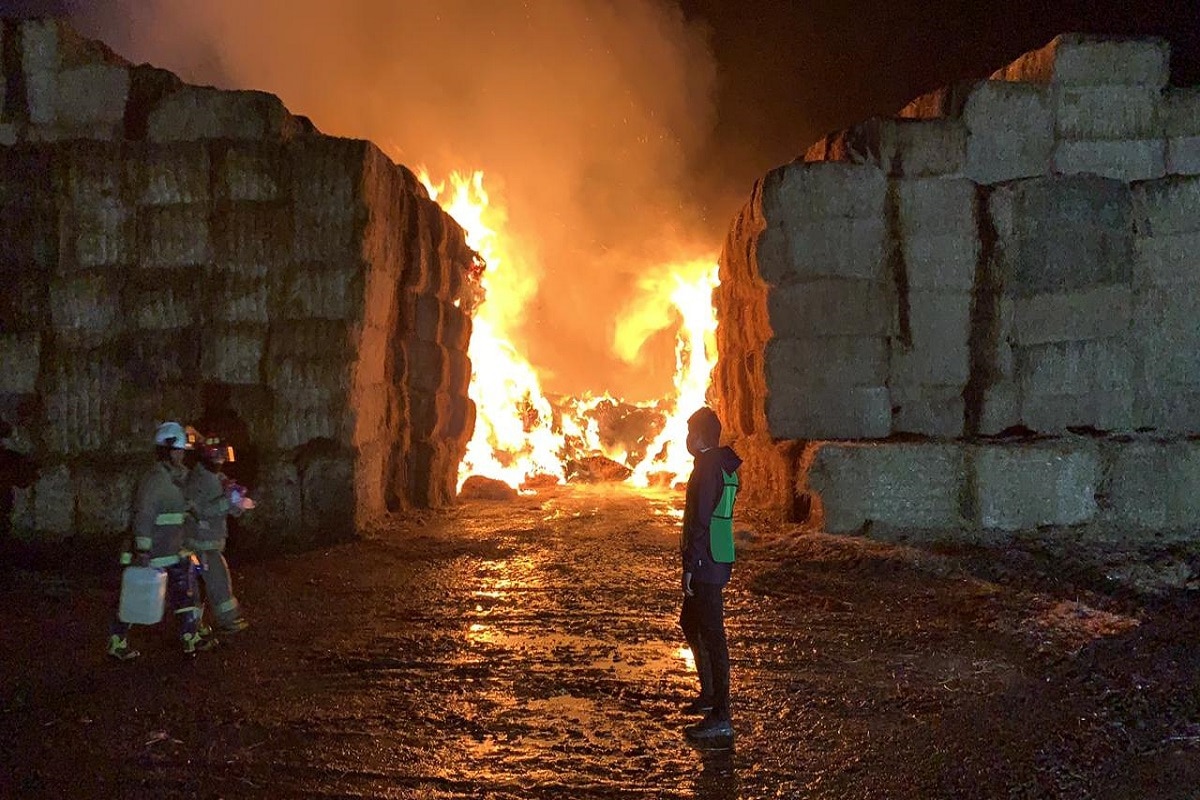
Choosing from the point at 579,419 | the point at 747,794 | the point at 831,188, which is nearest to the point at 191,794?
the point at 747,794

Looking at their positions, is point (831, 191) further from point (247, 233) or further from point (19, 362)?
point (19, 362)

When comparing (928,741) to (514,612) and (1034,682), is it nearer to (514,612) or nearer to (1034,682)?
(1034,682)

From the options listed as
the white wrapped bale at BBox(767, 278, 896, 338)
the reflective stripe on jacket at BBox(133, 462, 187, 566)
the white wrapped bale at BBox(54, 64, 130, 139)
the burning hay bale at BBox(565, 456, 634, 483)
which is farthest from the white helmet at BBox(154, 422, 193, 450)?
the burning hay bale at BBox(565, 456, 634, 483)

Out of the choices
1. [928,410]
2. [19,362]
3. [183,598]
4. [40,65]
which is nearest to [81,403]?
[19,362]

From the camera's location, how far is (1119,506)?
820cm

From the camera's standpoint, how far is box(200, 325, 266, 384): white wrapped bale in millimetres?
8953

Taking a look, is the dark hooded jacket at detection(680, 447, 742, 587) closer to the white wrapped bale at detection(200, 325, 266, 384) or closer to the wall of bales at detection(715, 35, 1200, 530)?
the wall of bales at detection(715, 35, 1200, 530)

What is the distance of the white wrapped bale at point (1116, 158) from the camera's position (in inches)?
340

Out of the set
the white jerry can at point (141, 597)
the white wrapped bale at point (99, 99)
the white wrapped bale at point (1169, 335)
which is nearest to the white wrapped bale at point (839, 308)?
the white wrapped bale at point (1169, 335)

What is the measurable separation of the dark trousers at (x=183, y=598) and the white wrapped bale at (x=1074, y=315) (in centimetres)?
791

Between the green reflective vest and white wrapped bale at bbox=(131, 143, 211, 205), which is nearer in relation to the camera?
the green reflective vest

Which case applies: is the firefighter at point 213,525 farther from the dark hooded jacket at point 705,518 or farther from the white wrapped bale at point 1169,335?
the white wrapped bale at point 1169,335

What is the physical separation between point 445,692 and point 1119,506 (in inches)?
270

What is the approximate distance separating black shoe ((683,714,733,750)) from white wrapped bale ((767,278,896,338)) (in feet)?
18.2
